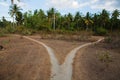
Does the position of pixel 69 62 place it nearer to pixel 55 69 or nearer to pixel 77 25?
pixel 55 69

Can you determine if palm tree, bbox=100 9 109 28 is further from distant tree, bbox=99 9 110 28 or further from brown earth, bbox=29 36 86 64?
brown earth, bbox=29 36 86 64

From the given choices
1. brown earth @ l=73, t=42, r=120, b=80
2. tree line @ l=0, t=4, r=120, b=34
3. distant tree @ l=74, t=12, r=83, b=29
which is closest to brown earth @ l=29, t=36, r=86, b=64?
brown earth @ l=73, t=42, r=120, b=80

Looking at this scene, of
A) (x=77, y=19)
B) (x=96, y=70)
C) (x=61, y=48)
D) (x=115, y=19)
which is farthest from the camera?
(x=77, y=19)

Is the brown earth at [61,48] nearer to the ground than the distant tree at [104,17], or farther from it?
nearer to the ground

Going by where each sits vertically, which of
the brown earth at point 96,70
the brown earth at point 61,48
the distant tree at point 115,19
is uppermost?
the distant tree at point 115,19

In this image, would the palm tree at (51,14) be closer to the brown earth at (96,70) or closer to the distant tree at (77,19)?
the distant tree at (77,19)

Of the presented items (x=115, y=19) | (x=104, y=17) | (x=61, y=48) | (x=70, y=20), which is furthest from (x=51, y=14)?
(x=61, y=48)

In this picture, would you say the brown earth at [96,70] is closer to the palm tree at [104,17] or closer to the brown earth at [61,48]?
the brown earth at [61,48]

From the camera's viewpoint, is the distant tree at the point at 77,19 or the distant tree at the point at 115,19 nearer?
the distant tree at the point at 115,19

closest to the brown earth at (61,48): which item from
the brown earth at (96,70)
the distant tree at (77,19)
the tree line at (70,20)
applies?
the brown earth at (96,70)

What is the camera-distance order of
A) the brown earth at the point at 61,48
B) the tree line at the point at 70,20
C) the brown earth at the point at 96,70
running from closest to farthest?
the brown earth at the point at 96,70 < the brown earth at the point at 61,48 < the tree line at the point at 70,20

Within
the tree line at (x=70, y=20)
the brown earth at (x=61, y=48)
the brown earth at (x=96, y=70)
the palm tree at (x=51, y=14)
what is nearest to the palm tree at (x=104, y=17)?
the tree line at (x=70, y=20)

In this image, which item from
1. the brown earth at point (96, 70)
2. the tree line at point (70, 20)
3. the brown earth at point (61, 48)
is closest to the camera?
the brown earth at point (96, 70)

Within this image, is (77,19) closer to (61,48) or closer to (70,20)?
(70,20)
